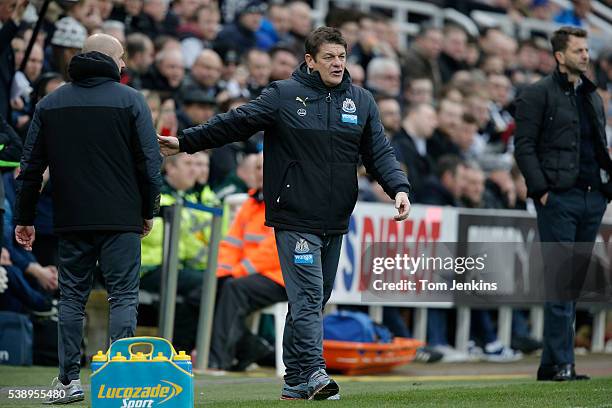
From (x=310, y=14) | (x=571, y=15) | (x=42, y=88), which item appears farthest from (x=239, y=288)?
(x=571, y=15)

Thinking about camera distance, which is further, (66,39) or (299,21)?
(299,21)

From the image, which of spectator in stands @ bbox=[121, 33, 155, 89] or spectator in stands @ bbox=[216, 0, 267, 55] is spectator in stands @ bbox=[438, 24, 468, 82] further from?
spectator in stands @ bbox=[121, 33, 155, 89]

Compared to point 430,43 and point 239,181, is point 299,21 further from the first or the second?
point 239,181

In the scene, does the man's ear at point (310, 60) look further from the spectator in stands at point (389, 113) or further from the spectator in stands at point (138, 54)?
the spectator in stands at point (389, 113)

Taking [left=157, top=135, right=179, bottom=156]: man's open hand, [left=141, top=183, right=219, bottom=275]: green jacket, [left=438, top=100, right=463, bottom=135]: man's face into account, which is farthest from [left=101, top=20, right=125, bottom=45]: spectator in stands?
[left=157, top=135, right=179, bottom=156]: man's open hand

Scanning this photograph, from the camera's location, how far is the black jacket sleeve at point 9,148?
32.0 feet

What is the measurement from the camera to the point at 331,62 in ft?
28.6

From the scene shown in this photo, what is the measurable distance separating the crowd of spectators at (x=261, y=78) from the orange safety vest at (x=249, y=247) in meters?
0.33

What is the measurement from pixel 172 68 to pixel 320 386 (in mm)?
7023

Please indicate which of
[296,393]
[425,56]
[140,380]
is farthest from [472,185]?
[140,380]

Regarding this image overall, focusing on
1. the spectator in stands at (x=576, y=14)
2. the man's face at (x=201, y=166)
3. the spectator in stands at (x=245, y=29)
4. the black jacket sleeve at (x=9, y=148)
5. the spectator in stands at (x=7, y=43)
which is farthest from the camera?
the spectator in stands at (x=576, y=14)

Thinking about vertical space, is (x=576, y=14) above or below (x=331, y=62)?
above

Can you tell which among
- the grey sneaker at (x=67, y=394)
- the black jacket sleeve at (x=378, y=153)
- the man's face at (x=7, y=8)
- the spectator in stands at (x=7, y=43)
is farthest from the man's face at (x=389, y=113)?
the grey sneaker at (x=67, y=394)

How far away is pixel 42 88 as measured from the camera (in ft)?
39.4
